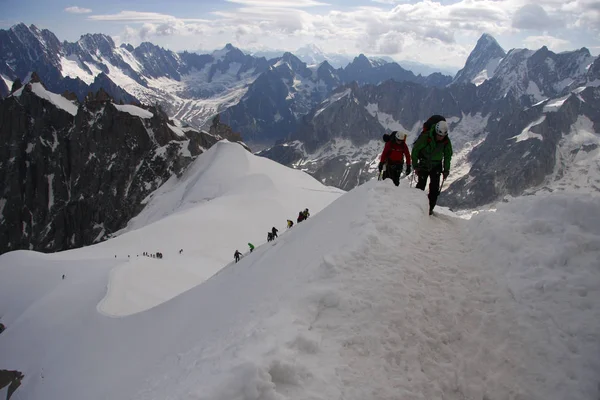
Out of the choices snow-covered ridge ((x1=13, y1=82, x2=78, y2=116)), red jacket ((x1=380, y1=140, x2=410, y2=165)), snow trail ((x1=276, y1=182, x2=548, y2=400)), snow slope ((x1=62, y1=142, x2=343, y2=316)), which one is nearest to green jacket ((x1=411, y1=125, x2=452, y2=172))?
red jacket ((x1=380, y1=140, x2=410, y2=165))

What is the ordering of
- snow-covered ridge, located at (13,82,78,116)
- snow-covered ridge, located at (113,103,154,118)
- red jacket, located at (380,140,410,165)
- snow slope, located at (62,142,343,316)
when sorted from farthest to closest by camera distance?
snow-covered ridge, located at (13,82,78,116)
snow-covered ridge, located at (113,103,154,118)
snow slope, located at (62,142,343,316)
red jacket, located at (380,140,410,165)

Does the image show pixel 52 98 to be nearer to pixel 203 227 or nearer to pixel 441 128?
pixel 203 227

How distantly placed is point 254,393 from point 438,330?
447 centimetres

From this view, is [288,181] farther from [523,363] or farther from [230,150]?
[523,363]

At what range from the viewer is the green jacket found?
15500 mm

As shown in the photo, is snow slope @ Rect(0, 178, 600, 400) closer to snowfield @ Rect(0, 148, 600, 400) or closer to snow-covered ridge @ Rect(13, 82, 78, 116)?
snowfield @ Rect(0, 148, 600, 400)

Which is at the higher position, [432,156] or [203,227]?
[432,156]

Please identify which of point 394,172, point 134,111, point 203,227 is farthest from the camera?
point 134,111

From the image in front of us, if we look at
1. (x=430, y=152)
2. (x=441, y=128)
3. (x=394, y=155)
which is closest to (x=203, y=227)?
(x=394, y=155)

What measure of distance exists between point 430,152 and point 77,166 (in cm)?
16913

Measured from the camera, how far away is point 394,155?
56.2 feet

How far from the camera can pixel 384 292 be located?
30.1ft

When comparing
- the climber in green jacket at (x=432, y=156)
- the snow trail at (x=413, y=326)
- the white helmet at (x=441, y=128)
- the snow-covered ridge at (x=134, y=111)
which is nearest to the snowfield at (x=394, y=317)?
the snow trail at (x=413, y=326)

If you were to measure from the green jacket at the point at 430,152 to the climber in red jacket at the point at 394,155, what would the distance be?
26.3 inches
